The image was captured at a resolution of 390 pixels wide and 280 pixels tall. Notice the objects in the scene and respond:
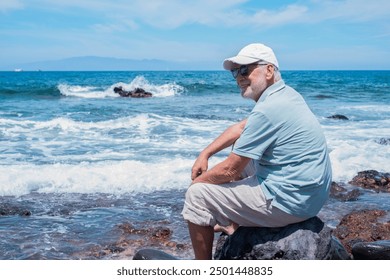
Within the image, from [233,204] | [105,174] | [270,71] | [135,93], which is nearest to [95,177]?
[105,174]

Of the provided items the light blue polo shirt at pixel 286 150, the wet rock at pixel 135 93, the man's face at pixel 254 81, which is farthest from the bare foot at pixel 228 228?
the wet rock at pixel 135 93

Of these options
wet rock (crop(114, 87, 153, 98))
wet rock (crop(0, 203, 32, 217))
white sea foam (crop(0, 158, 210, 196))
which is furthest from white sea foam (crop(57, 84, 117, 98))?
wet rock (crop(0, 203, 32, 217))

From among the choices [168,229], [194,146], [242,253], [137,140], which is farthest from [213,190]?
[137,140]

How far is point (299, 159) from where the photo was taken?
3279 mm

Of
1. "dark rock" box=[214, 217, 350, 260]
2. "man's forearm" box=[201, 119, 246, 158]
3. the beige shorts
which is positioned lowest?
"dark rock" box=[214, 217, 350, 260]

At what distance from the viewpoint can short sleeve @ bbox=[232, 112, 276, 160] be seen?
10.4 ft

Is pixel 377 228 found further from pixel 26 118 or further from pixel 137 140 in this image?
pixel 26 118

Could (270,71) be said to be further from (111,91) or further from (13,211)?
(111,91)

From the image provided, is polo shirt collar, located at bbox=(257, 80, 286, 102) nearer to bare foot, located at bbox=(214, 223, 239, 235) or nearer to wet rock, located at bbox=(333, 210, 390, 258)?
bare foot, located at bbox=(214, 223, 239, 235)

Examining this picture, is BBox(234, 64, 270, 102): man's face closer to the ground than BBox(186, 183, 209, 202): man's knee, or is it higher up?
higher up

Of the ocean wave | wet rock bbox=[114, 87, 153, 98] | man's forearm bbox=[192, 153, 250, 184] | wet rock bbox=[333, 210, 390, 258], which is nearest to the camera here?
man's forearm bbox=[192, 153, 250, 184]

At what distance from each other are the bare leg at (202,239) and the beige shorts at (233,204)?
0.05 meters

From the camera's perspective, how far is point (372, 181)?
8.37 metres

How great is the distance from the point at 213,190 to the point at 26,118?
18.0 metres
